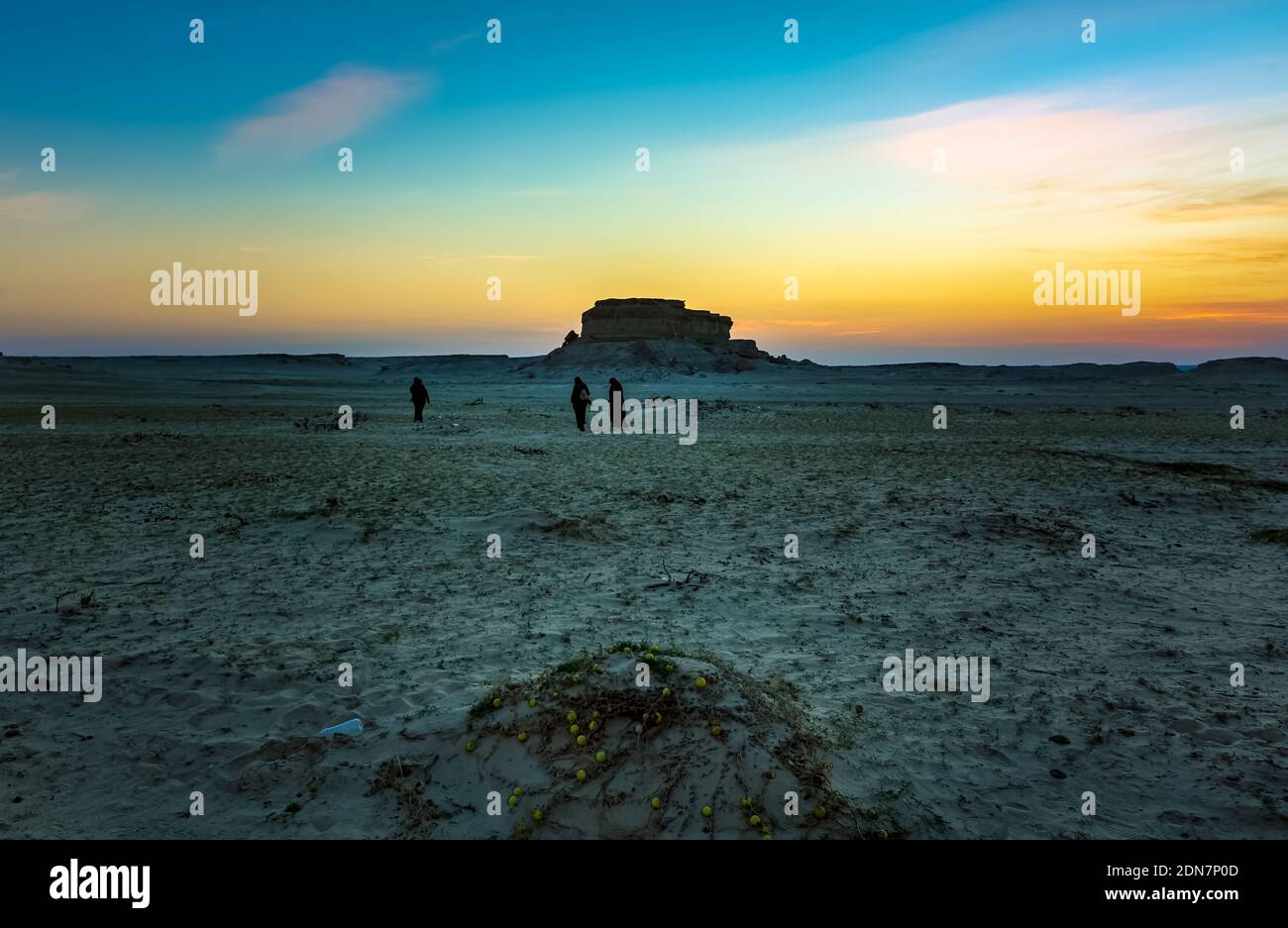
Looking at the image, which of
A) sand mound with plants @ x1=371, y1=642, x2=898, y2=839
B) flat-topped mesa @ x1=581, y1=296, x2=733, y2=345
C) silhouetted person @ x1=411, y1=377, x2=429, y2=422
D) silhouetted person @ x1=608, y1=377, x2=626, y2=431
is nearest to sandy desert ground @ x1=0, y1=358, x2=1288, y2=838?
sand mound with plants @ x1=371, y1=642, x2=898, y2=839

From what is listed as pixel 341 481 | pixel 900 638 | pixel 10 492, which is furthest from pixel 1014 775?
pixel 10 492

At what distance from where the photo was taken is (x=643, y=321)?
140250 mm

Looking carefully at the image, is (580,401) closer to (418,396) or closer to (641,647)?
(418,396)

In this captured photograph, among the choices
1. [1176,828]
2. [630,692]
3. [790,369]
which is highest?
[790,369]

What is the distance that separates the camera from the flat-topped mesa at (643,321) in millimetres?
139625

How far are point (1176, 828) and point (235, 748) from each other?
6.84 meters

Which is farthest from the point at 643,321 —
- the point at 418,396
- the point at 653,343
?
the point at 418,396

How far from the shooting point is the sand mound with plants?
4809mm

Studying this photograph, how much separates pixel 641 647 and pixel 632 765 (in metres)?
1.25

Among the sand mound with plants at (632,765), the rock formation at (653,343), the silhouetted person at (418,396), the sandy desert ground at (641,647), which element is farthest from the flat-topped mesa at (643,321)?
the sand mound with plants at (632,765)

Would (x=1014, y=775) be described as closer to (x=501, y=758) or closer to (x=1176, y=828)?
(x=1176, y=828)

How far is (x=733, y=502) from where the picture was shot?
635 inches

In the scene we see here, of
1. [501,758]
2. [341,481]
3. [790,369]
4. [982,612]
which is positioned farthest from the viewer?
[790,369]

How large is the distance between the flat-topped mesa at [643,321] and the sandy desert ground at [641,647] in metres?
120
